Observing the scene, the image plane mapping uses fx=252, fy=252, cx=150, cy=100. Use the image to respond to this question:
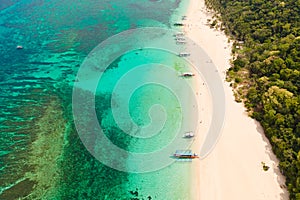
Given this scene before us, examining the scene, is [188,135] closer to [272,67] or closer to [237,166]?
[237,166]

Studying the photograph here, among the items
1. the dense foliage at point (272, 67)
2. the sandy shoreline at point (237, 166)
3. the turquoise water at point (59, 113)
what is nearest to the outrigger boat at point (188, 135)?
the sandy shoreline at point (237, 166)

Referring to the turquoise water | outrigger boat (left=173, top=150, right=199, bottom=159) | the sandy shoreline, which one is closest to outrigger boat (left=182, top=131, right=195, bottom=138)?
the sandy shoreline

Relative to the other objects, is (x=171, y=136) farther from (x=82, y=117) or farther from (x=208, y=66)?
(x=208, y=66)

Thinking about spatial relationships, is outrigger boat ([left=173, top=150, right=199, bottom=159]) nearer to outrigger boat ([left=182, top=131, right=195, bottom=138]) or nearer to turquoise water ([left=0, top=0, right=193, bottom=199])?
turquoise water ([left=0, top=0, right=193, bottom=199])

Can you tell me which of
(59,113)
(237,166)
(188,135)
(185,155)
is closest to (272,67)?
Answer: (188,135)

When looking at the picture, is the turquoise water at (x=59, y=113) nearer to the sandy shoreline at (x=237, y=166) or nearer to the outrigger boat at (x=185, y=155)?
the outrigger boat at (x=185, y=155)

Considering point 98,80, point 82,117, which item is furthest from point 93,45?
point 82,117
